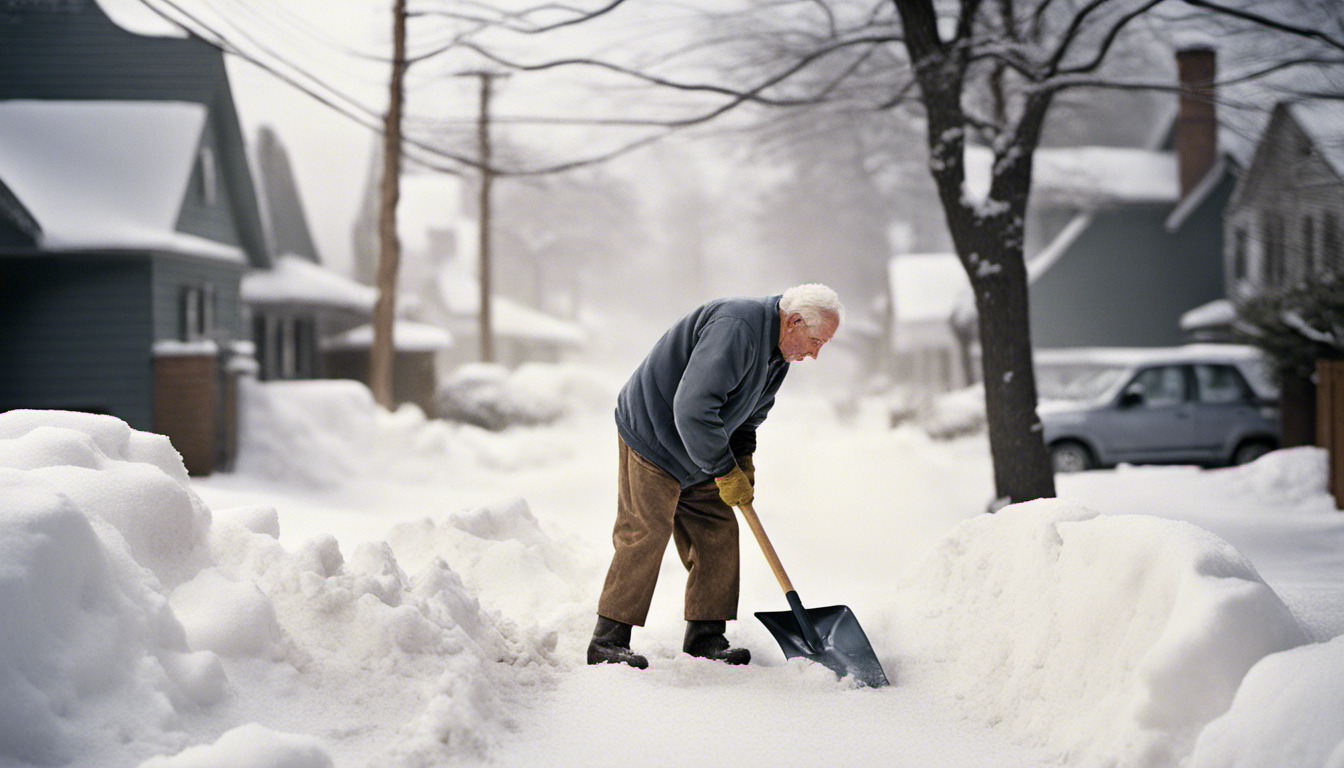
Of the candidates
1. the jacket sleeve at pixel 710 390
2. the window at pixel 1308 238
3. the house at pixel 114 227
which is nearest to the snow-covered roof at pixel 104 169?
the house at pixel 114 227

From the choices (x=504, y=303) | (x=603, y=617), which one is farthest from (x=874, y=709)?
(x=504, y=303)

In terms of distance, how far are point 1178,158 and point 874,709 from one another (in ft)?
78.2

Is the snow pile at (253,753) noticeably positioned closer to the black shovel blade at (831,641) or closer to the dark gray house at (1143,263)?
the black shovel blade at (831,641)

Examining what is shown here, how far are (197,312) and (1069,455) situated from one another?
41.0 feet

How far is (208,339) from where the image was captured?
17375 millimetres

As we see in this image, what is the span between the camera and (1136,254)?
2509cm

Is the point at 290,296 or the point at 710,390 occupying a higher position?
the point at 710,390

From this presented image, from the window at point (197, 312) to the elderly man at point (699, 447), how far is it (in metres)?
13.5

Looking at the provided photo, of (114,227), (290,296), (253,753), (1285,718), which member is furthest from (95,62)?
(1285,718)

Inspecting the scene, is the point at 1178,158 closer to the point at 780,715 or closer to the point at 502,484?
the point at 502,484

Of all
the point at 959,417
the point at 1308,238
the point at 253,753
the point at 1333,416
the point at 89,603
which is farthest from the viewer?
the point at 1308,238

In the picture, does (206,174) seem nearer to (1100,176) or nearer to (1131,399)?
(1131,399)

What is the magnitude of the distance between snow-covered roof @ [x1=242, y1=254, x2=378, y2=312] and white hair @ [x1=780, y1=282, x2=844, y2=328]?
16329mm

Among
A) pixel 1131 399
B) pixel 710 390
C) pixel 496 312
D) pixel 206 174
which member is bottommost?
pixel 496 312
